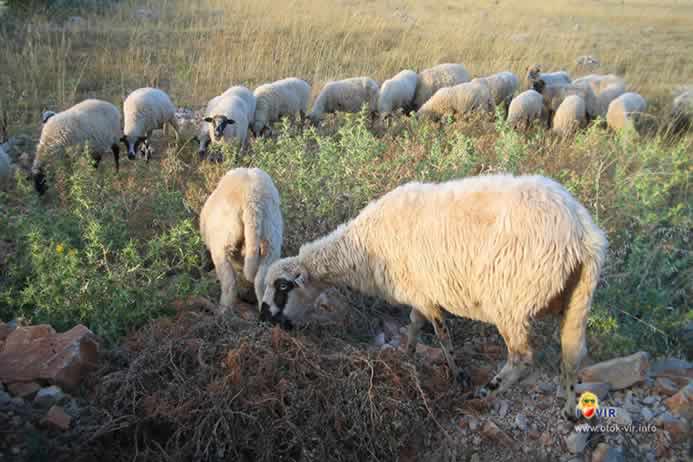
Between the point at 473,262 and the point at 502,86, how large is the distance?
968 cm

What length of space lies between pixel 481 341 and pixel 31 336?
3431mm

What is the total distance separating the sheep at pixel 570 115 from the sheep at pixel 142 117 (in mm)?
7257

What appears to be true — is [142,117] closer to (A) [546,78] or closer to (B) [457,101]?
(B) [457,101]

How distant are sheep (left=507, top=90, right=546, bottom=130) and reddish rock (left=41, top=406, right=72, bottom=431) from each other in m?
9.48

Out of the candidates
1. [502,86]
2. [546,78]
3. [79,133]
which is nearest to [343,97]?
[502,86]

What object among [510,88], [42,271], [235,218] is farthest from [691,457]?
[510,88]

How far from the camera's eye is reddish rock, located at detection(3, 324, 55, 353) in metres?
4.18

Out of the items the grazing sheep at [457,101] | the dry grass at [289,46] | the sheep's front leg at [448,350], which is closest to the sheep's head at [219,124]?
the dry grass at [289,46]

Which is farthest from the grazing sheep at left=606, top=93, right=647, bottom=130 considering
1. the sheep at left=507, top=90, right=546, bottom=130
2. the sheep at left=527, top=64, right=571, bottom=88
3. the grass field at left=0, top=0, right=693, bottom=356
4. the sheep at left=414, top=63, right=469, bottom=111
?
the sheep at left=414, top=63, right=469, bottom=111

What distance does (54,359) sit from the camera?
159 inches

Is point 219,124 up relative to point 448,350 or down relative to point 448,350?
up

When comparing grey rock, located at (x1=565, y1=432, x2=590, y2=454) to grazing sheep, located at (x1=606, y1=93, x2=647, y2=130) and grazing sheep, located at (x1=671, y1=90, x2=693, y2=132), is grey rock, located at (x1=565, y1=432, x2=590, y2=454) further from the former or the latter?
grazing sheep, located at (x1=671, y1=90, x2=693, y2=132)

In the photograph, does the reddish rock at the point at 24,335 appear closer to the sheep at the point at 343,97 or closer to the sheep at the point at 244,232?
the sheep at the point at 244,232

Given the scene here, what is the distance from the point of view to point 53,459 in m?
3.51
